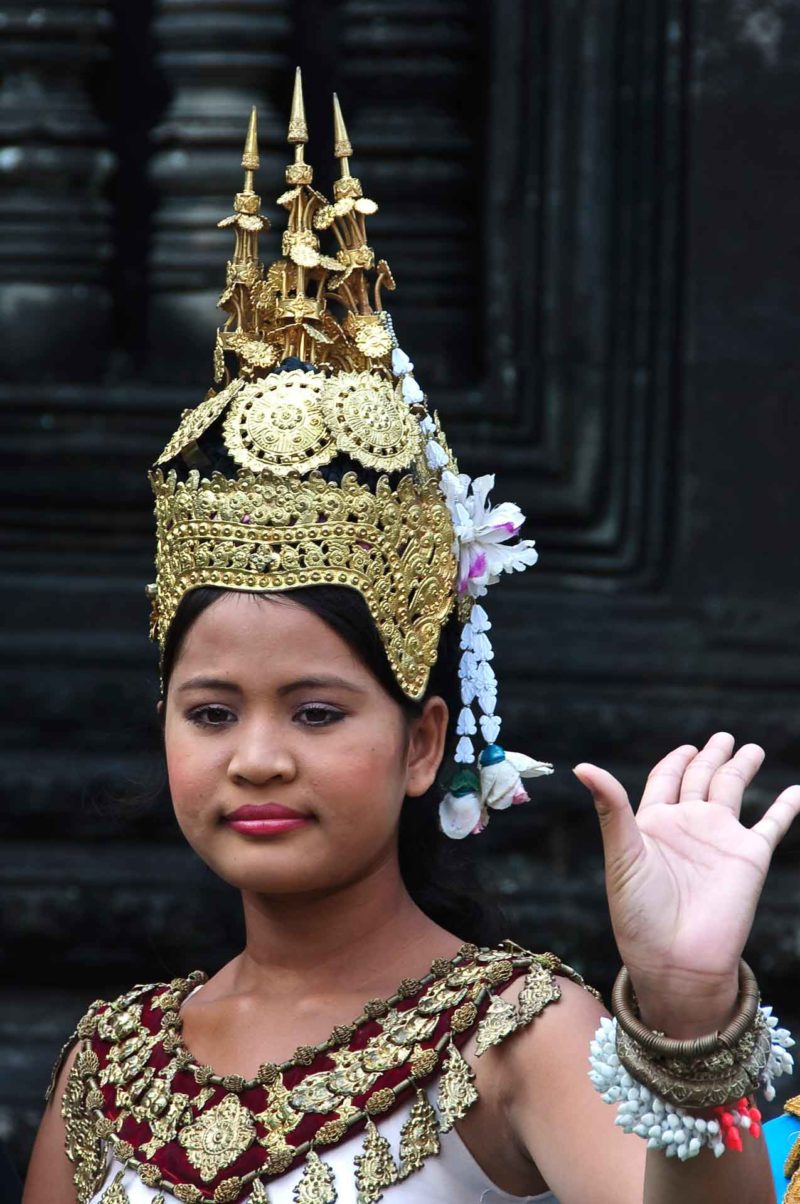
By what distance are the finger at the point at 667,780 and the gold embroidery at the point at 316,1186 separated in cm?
62

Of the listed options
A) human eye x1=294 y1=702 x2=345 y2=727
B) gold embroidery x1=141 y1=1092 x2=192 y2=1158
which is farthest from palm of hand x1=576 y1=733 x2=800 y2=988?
gold embroidery x1=141 y1=1092 x2=192 y2=1158

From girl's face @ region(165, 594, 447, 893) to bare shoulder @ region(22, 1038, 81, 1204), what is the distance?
1.71 ft

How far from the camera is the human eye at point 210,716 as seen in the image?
281 centimetres

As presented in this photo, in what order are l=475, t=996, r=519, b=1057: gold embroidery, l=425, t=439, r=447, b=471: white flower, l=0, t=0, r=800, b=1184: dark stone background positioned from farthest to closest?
1. l=0, t=0, r=800, b=1184: dark stone background
2. l=425, t=439, r=447, b=471: white flower
3. l=475, t=996, r=519, b=1057: gold embroidery

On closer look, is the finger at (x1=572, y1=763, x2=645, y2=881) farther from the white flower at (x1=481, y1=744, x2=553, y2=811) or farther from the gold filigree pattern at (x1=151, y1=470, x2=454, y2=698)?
the white flower at (x1=481, y1=744, x2=553, y2=811)

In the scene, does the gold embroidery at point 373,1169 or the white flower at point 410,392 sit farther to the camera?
the white flower at point 410,392

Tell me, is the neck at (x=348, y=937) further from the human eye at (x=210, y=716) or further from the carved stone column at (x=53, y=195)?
the carved stone column at (x=53, y=195)

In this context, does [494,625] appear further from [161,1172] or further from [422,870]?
[161,1172]

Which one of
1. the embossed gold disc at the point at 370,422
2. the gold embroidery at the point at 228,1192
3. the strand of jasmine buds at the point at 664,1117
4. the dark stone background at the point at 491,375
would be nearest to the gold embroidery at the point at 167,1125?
the gold embroidery at the point at 228,1192

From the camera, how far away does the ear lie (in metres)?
2.93

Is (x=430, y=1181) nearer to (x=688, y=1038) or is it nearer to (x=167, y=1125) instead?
(x=167, y=1125)

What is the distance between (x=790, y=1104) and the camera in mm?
3055

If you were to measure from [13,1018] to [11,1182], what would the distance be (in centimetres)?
121

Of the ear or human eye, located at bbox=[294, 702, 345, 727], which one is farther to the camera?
the ear
